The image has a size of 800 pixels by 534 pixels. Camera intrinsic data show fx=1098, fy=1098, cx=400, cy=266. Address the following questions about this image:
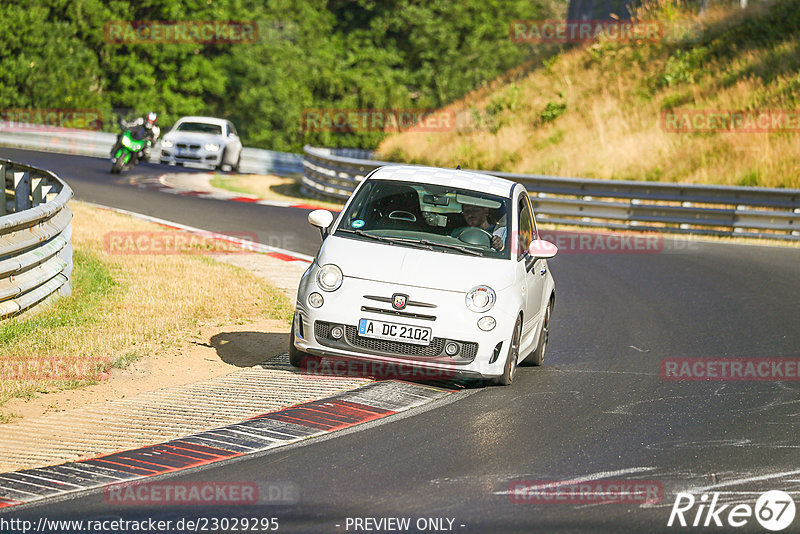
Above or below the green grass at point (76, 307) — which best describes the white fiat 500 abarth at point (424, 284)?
above

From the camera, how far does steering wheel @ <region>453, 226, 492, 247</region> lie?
365 inches

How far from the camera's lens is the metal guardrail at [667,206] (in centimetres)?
2138

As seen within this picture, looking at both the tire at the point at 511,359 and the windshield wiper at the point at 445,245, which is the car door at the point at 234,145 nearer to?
the windshield wiper at the point at 445,245

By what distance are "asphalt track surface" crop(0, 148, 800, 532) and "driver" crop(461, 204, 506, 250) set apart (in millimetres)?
1243

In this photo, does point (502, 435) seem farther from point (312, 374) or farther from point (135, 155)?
point (135, 155)

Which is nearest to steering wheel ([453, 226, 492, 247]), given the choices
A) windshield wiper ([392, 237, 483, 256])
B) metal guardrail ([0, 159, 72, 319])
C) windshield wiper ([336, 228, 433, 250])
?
windshield wiper ([392, 237, 483, 256])

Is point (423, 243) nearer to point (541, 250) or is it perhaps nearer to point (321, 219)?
point (321, 219)

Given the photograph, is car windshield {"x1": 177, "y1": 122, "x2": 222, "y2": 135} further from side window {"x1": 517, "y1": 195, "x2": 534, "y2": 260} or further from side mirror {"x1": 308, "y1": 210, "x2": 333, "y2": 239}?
side mirror {"x1": 308, "y1": 210, "x2": 333, "y2": 239}

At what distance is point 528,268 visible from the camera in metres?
9.40

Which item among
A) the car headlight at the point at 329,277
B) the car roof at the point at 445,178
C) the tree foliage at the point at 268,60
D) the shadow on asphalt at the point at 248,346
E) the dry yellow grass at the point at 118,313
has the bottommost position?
the shadow on asphalt at the point at 248,346

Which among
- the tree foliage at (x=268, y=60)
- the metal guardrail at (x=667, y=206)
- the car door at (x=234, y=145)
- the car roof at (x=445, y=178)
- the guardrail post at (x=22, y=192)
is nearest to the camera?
the car roof at (x=445, y=178)

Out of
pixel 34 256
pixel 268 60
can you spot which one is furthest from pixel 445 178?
pixel 268 60

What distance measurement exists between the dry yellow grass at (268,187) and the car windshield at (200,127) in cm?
151

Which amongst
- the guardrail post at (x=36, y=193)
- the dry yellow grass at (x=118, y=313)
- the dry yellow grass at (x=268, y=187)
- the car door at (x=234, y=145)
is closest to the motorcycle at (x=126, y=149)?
the dry yellow grass at (x=268, y=187)
